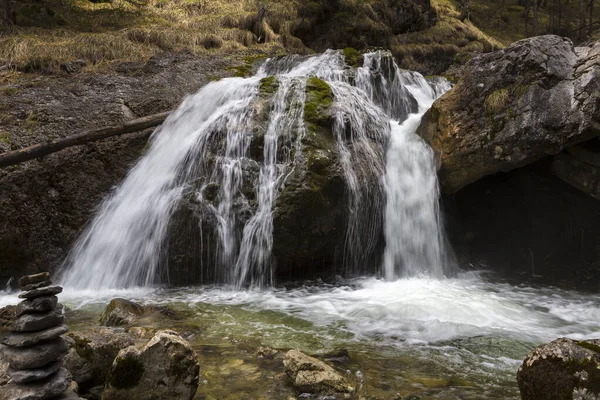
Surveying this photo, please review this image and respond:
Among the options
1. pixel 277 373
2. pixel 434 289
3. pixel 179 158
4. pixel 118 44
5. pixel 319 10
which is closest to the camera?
pixel 277 373

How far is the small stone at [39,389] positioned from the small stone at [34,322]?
1.21ft

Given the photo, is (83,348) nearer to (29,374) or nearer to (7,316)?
(29,374)

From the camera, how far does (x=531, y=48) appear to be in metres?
8.91

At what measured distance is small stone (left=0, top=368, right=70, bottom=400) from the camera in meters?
3.01

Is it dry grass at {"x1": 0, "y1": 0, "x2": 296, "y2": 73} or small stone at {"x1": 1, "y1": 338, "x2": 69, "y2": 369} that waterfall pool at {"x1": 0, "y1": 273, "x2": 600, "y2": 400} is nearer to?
small stone at {"x1": 1, "y1": 338, "x2": 69, "y2": 369}

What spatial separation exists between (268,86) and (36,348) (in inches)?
321

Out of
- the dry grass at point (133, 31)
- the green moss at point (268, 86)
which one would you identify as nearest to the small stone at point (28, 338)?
the green moss at point (268, 86)

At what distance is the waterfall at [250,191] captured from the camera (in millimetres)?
8070

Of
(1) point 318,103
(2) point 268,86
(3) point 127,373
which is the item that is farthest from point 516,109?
(3) point 127,373

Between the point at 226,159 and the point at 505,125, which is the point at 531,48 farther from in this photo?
the point at 226,159

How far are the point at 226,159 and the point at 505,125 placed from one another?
5652 mm

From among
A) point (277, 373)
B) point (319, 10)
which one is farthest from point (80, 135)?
point (319, 10)

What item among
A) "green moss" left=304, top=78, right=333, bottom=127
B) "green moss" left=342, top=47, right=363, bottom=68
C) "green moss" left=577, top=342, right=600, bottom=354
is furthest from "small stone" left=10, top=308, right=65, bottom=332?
"green moss" left=342, top=47, right=363, bottom=68

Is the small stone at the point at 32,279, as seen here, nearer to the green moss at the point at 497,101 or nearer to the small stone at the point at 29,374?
the small stone at the point at 29,374
